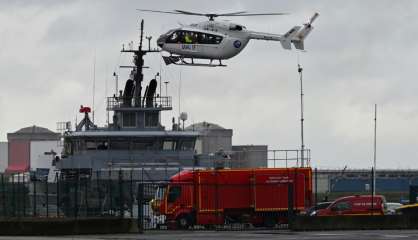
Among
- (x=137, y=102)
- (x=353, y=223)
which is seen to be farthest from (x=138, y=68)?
(x=353, y=223)

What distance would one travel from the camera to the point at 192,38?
67.5m

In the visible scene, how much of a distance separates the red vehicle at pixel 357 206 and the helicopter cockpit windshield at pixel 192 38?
1744cm

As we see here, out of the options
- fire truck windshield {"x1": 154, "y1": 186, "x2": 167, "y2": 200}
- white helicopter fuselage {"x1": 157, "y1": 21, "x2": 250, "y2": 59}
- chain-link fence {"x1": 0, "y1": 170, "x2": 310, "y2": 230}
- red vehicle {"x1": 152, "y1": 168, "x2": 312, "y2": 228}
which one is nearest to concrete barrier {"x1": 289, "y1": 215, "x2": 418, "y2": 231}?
chain-link fence {"x1": 0, "y1": 170, "x2": 310, "y2": 230}

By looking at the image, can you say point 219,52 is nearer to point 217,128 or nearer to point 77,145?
point 77,145

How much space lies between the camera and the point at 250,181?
49656 millimetres

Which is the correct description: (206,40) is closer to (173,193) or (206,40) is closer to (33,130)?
(173,193)

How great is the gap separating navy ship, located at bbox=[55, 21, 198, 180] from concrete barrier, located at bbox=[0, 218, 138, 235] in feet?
67.9

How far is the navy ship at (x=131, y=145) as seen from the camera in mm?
61500

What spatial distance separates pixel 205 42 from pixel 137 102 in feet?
18.5

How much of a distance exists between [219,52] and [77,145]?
10.8 m

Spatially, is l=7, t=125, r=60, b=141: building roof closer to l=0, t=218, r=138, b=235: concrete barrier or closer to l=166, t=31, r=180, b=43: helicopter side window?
l=166, t=31, r=180, b=43: helicopter side window

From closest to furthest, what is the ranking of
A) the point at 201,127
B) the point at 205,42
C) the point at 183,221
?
the point at 183,221
the point at 205,42
the point at 201,127

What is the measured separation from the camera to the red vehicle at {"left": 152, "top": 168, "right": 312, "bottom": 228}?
48125 mm

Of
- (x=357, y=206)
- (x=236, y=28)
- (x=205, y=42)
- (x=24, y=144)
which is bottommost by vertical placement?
(x=357, y=206)
